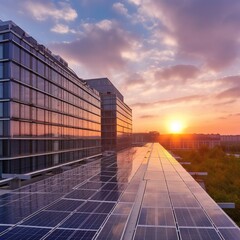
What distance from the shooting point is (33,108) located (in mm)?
36812

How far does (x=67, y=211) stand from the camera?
746 inches

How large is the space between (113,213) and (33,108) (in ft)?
75.6

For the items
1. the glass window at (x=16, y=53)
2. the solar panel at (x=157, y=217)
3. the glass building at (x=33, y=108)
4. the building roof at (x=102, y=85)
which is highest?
the building roof at (x=102, y=85)

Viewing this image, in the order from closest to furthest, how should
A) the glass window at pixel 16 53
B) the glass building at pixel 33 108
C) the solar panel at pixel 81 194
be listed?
the solar panel at pixel 81 194, the glass building at pixel 33 108, the glass window at pixel 16 53

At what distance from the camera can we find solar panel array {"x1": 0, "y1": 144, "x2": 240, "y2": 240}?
14742 mm

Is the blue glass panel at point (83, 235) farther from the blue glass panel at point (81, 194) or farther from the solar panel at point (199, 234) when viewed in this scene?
the blue glass panel at point (81, 194)

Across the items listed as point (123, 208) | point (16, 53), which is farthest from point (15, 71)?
point (123, 208)

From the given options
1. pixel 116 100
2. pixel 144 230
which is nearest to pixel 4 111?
pixel 144 230

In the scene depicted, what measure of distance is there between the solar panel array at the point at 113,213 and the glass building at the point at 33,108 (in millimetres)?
6544

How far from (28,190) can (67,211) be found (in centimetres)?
912

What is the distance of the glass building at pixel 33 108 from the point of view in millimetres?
31500

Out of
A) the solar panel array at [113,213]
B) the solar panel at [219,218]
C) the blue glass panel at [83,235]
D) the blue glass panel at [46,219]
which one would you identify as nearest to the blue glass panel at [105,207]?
the solar panel array at [113,213]

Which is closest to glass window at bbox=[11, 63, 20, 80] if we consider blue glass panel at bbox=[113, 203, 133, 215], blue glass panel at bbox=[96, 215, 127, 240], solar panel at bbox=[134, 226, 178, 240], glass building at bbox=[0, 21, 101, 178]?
glass building at bbox=[0, 21, 101, 178]

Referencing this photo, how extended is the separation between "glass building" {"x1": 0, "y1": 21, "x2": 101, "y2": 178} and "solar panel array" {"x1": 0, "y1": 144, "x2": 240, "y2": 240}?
258 inches
